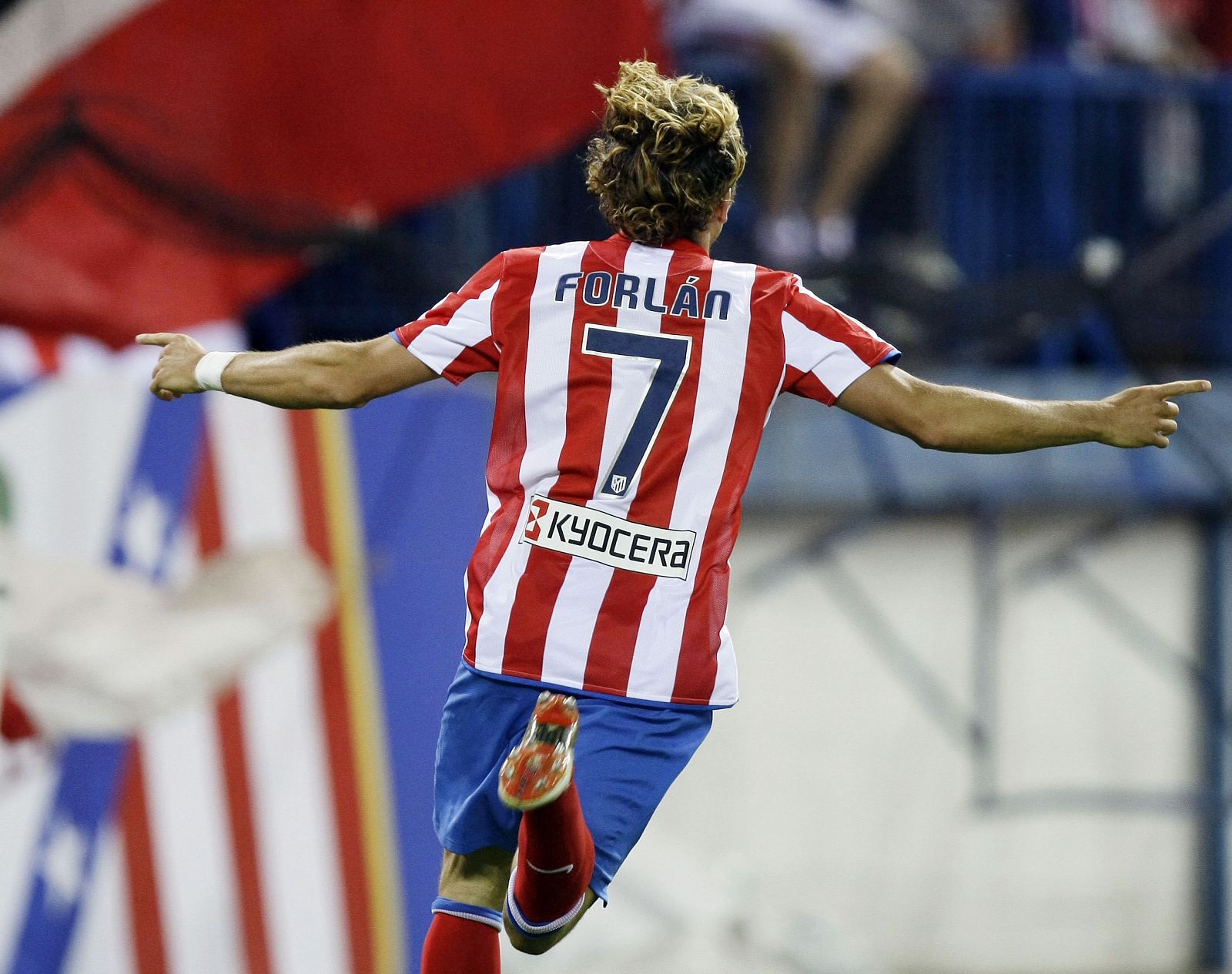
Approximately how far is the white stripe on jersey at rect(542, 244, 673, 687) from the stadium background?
308cm

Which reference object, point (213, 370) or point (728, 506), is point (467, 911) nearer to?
point (728, 506)

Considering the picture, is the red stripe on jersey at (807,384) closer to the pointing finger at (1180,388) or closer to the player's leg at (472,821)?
the pointing finger at (1180,388)

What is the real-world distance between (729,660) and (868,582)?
4428 millimetres

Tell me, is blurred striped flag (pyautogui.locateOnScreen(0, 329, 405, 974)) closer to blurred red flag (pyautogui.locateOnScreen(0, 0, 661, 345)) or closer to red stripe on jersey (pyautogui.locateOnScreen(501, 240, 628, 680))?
blurred red flag (pyautogui.locateOnScreen(0, 0, 661, 345))

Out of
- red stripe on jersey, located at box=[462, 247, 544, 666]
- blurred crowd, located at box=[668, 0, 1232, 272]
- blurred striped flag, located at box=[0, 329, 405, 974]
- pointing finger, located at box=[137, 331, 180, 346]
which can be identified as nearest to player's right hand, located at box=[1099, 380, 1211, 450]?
red stripe on jersey, located at box=[462, 247, 544, 666]

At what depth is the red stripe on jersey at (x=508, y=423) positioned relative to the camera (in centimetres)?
296

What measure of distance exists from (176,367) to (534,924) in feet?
3.89

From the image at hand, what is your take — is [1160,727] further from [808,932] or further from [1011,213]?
[1011,213]

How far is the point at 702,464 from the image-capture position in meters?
2.94

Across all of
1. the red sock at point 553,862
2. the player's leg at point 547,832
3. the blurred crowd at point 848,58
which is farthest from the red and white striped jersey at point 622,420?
the blurred crowd at point 848,58

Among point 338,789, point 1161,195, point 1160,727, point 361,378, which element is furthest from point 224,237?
point 1160,727

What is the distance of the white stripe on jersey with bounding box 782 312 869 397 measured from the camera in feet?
9.56

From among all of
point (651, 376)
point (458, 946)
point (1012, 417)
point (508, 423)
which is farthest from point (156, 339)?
point (1012, 417)

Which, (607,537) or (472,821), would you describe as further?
(472,821)
